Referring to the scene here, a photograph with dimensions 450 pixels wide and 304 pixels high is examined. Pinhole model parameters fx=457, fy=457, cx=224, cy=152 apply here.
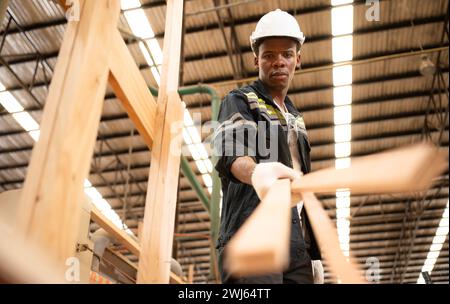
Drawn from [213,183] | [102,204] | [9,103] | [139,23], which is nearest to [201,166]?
[102,204]

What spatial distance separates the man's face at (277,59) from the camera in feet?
6.46

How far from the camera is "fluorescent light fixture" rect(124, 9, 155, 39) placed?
9.10 metres

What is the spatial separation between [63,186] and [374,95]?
1118 cm

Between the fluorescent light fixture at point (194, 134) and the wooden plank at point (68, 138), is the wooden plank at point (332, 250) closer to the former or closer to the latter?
the wooden plank at point (68, 138)

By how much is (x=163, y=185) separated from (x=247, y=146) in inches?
13.0

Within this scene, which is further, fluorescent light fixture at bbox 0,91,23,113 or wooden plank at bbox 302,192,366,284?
fluorescent light fixture at bbox 0,91,23,113

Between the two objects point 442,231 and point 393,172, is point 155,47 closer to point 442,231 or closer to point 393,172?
point 393,172

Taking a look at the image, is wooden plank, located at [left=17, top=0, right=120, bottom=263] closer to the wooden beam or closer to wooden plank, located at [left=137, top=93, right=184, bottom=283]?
wooden plank, located at [left=137, top=93, right=184, bottom=283]

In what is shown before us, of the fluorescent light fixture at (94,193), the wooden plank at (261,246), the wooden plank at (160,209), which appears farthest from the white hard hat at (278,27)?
the fluorescent light fixture at (94,193)

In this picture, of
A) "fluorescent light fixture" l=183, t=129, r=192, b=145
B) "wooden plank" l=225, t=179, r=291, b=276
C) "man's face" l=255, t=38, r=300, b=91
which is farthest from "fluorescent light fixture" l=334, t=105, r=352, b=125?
"wooden plank" l=225, t=179, r=291, b=276

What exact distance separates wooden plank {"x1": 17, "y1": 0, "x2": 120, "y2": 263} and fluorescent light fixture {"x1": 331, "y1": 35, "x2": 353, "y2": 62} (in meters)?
9.27

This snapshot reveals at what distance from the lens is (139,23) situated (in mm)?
9297

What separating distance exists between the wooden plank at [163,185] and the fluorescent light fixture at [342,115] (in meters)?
10.2

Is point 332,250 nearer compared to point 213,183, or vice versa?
point 332,250
